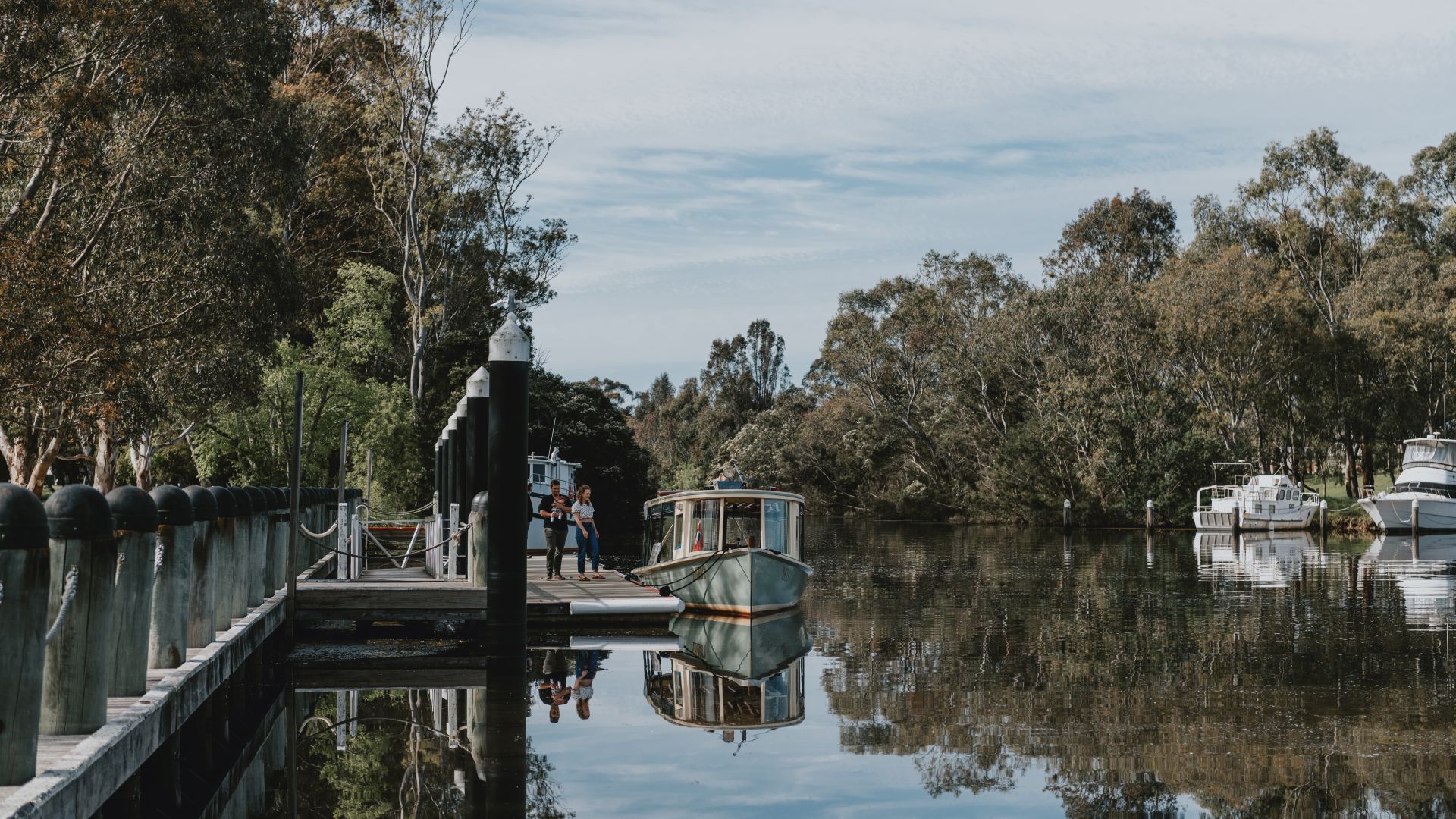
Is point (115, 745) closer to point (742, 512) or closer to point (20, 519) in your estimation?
point (20, 519)

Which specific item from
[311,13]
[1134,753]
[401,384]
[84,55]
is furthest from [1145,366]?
[1134,753]

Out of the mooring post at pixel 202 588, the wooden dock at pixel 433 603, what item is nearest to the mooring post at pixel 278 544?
the wooden dock at pixel 433 603

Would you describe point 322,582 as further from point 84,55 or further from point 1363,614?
point 1363,614

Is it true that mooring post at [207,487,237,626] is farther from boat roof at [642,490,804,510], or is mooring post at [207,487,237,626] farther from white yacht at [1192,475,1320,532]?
white yacht at [1192,475,1320,532]

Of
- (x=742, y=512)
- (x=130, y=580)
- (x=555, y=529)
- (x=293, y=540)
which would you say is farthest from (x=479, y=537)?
(x=130, y=580)

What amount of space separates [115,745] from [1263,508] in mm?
54024

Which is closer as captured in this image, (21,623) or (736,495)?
(21,623)

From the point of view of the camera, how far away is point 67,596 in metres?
7.00

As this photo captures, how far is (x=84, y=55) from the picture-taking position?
1006 inches

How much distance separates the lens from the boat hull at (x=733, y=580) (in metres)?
21.2

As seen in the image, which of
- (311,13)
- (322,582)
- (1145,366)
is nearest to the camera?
(322,582)

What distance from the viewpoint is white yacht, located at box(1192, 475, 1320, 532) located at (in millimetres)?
55125

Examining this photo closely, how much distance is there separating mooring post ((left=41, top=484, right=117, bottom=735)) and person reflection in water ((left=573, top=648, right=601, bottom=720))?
670 cm

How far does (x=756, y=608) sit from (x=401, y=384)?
1130 inches
